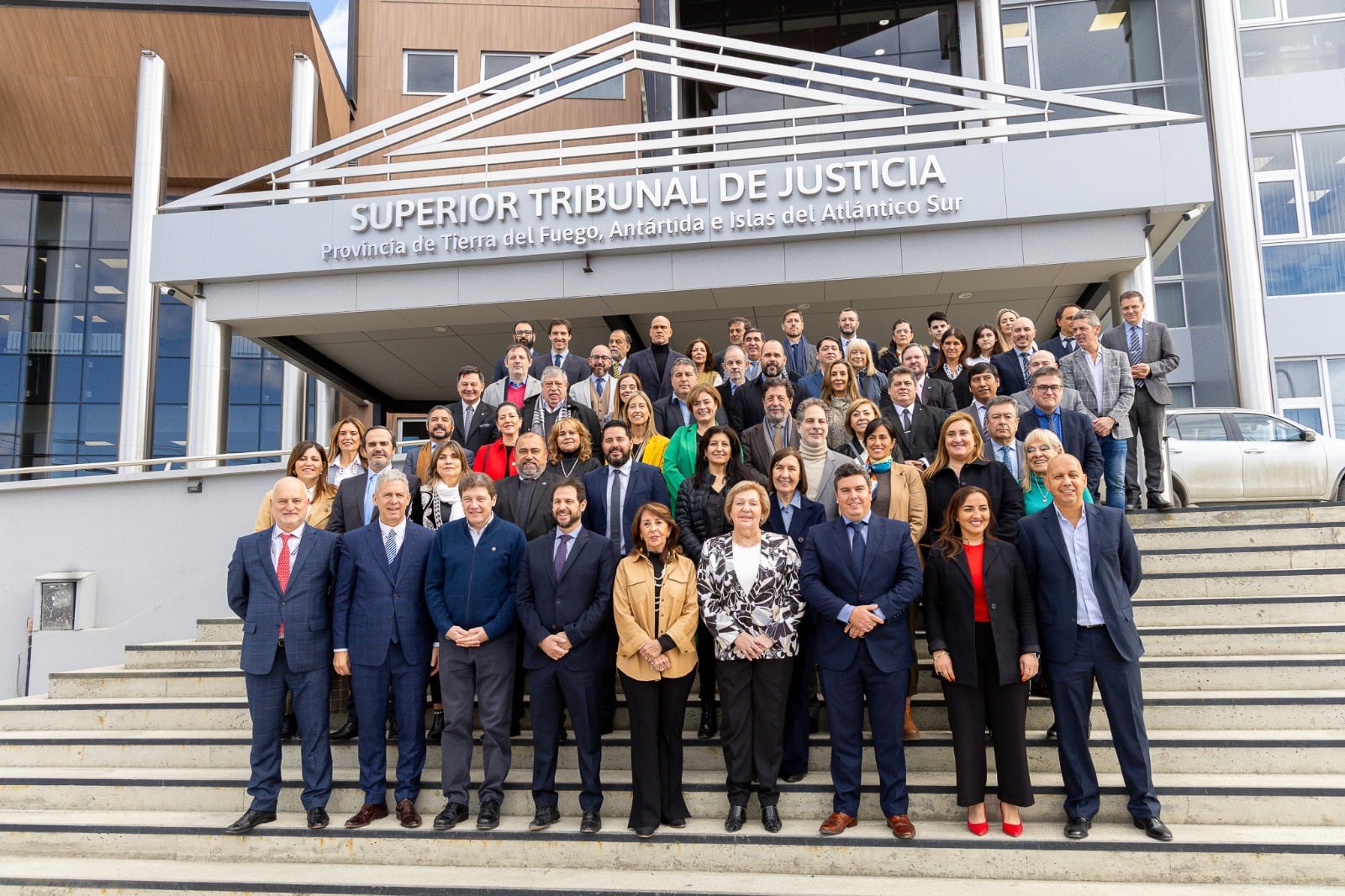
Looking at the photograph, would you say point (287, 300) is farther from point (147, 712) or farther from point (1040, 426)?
point (1040, 426)

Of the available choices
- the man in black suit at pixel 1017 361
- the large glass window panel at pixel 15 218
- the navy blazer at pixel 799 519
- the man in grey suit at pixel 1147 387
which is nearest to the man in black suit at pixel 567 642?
the navy blazer at pixel 799 519

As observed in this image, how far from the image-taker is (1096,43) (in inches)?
651

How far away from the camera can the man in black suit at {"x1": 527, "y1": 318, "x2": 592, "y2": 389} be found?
25.1 ft

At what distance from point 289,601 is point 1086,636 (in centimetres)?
429

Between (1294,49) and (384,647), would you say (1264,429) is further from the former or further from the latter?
(1294,49)

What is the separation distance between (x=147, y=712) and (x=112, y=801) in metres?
0.81

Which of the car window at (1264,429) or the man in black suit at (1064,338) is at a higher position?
the man in black suit at (1064,338)

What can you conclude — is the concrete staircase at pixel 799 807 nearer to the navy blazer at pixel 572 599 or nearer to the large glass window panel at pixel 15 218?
the navy blazer at pixel 572 599

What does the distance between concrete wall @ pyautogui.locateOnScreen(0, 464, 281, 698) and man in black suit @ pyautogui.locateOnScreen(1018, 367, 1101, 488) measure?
26.4ft

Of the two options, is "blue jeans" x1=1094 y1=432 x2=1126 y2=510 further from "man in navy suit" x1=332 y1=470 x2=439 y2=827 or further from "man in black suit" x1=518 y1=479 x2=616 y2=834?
"man in navy suit" x1=332 y1=470 x2=439 y2=827

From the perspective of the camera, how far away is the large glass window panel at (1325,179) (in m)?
15.1

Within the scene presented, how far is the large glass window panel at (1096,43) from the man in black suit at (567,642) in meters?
15.6

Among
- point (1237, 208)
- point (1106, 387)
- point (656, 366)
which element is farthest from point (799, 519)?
point (1237, 208)

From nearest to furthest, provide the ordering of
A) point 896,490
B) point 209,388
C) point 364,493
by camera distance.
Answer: point 896,490, point 364,493, point 209,388
